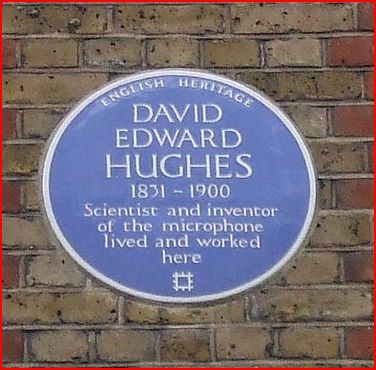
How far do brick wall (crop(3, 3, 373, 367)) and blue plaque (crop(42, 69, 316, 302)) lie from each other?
0.04m

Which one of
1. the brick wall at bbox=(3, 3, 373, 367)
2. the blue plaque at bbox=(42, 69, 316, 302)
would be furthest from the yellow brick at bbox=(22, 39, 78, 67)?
the blue plaque at bbox=(42, 69, 316, 302)

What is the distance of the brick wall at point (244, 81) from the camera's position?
3074 mm

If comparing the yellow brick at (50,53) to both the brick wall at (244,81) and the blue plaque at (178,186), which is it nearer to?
the brick wall at (244,81)

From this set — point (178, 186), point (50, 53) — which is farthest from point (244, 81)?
point (50, 53)

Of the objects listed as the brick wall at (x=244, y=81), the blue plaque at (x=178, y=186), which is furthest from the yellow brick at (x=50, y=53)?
the blue plaque at (x=178, y=186)

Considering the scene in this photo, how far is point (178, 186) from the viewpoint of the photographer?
3.14 m

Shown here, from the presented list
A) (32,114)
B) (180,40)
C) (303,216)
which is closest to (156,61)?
(180,40)

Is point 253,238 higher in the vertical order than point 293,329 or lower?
higher

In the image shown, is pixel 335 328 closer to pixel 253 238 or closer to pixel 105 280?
pixel 253 238

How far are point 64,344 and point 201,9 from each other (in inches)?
40.0

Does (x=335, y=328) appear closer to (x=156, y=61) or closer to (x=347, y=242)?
(x=347, y=242)

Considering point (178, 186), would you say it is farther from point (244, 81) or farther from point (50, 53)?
point (50, 53)

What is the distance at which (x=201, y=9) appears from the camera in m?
3.25

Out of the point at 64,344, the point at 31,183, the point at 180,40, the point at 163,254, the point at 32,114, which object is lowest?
the point at 64,344
